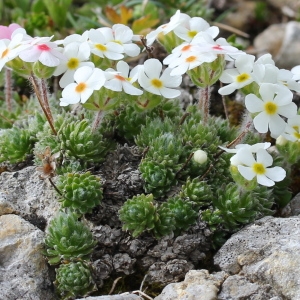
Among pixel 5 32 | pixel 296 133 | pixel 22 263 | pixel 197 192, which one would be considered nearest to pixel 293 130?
pixel 296 133

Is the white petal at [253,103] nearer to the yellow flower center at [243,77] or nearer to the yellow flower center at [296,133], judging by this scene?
the yellow flower center at [243,77]

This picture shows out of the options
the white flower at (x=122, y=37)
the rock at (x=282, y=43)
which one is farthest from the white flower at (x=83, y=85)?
the rock at (x=282, y=43)

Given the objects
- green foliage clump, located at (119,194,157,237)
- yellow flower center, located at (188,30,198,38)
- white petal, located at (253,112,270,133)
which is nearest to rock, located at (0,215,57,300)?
green foliage clump, located at (119,194,157,237)

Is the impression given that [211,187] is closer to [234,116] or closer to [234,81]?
[234,81]

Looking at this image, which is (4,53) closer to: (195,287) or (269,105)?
(269,105)

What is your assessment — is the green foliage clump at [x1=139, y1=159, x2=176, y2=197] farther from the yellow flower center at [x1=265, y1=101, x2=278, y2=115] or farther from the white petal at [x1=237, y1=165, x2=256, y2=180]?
the yellow flower center at [x1=265, y1=101, x2=278, y2=115]
